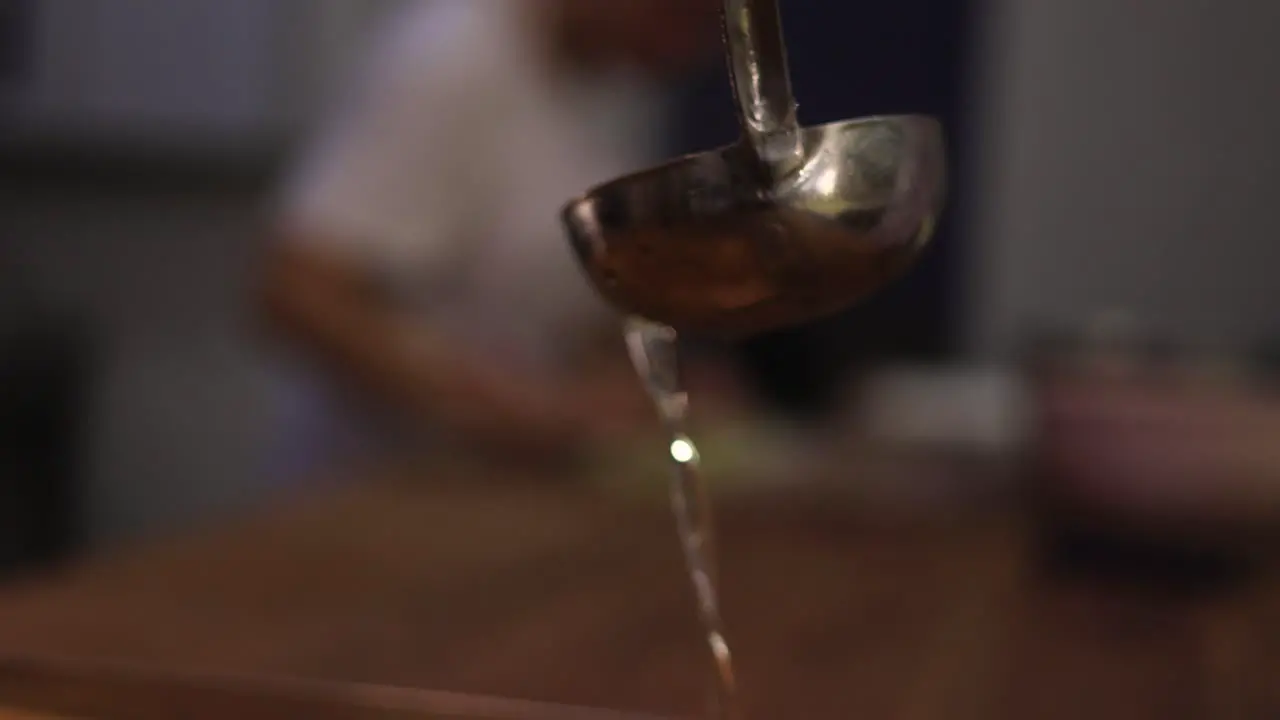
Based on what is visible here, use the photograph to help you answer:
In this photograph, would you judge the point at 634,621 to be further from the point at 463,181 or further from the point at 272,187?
the point at 272,187

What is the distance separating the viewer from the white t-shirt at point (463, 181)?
108 cm

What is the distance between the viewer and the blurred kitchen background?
1879 millimetres

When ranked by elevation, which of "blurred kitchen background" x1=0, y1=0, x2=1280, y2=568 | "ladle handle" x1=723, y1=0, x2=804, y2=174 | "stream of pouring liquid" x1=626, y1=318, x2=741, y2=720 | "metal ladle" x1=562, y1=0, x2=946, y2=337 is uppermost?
"ladle handle" x1=723, y1=0, x2=804, y2=174

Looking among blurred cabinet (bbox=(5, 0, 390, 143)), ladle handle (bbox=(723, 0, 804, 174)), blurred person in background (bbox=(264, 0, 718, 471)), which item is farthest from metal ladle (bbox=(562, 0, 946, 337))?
blurred cabinet (bbox=(5, 0, 390, 143))

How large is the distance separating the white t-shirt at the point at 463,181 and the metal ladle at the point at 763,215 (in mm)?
706

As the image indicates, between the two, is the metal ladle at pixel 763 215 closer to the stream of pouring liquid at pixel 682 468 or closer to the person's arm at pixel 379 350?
the stream of pouring liquid at pixel 682 468

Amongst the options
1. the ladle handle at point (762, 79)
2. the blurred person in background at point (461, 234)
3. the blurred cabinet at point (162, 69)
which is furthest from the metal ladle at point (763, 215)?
the blurred cabinet at point (162, 69)

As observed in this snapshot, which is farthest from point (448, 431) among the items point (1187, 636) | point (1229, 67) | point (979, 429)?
point (1229, 67)

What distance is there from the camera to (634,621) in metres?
0.54

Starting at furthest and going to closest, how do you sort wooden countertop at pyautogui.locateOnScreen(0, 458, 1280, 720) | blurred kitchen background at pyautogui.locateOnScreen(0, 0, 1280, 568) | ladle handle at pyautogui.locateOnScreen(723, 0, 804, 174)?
blurred kitchen background at pyautogui.locateOnScreen(0, 0, 1280, 568), wooden countertop at pyautogui.locateOnScreen(0, 458, 1280, 720), ladle handle at pyautogui.locateOnScreen(723, 0, 804, 174)

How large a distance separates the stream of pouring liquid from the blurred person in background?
40 centimetres

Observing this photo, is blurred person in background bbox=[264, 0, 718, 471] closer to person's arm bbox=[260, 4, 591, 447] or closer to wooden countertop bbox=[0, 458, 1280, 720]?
person's arm bbox=[260, 4, 591, 447]

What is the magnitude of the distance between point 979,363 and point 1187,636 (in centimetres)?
146

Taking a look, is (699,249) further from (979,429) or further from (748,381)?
(748,381)
